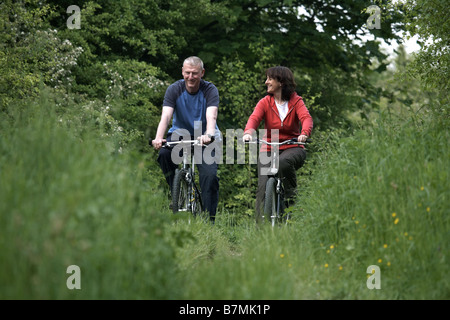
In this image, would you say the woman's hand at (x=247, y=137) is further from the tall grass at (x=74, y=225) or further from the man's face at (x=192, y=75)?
the tall grass at (x=74, y=225)

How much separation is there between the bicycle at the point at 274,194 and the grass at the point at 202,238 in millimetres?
823

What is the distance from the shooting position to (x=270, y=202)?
666 cm

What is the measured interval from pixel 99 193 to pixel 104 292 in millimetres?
573

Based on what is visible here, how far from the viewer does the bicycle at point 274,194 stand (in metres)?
6.64

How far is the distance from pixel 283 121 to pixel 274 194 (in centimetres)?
95

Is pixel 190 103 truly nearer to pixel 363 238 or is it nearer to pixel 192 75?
pixel 192 75

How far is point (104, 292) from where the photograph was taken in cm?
303

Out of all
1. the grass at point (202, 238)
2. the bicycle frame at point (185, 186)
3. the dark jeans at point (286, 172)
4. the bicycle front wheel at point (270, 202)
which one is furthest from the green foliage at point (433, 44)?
the bicycle frame at point (185, 186)

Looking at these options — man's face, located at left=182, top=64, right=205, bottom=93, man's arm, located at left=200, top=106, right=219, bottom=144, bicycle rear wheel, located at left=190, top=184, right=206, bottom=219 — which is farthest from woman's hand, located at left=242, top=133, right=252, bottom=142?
man's face, located at left=182, top=64, right=205, bottom=93

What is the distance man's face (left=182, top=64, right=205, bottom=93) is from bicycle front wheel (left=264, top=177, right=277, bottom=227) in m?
1.57

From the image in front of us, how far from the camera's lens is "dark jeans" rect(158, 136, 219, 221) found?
7086mm

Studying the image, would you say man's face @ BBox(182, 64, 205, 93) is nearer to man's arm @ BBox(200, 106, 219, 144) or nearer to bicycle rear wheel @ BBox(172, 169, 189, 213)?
man's arm @ BBox(200, 106, 219, 144)

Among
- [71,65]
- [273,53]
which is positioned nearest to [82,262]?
[71,65]

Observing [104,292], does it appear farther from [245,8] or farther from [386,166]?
[245,8]
